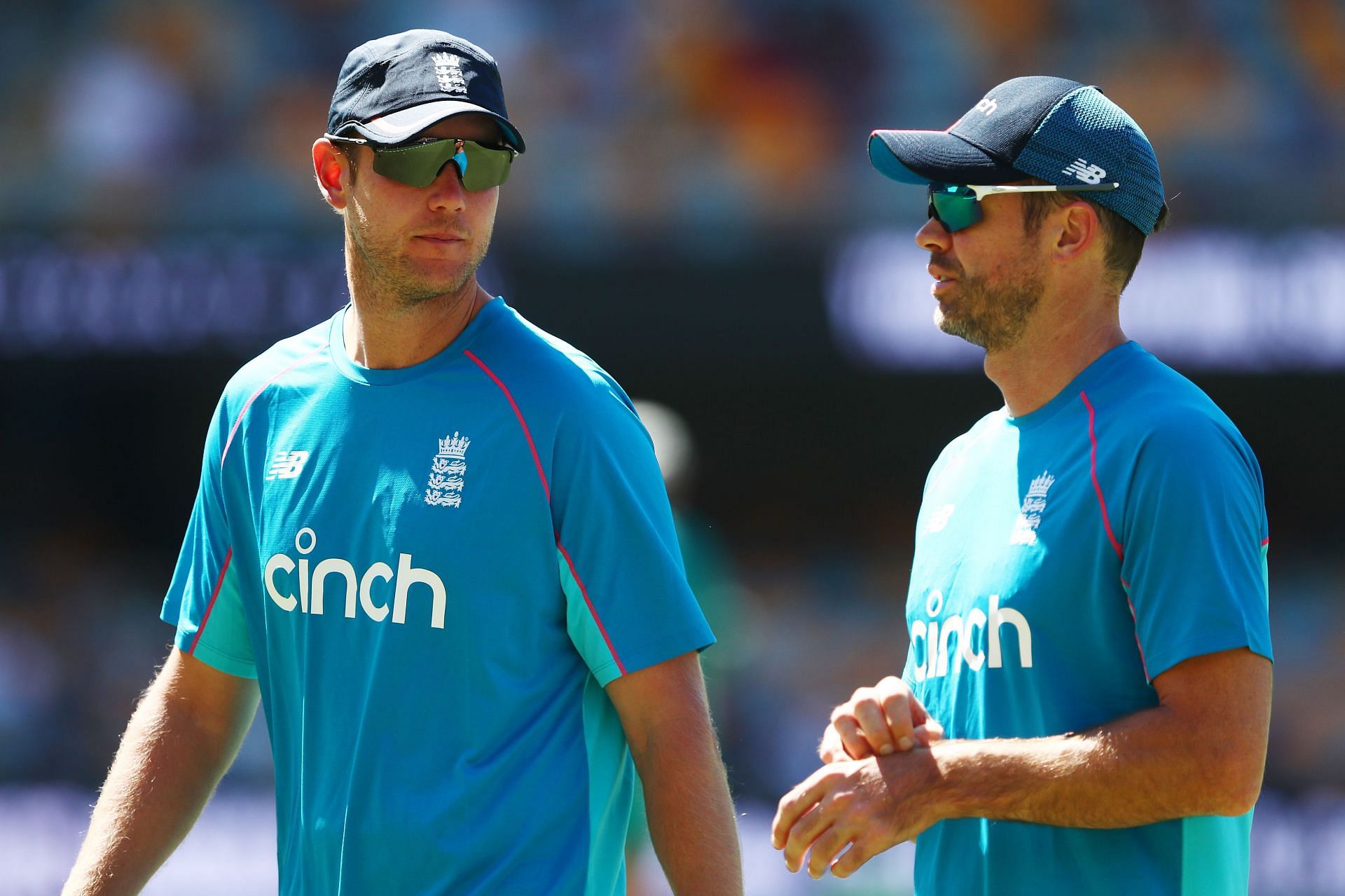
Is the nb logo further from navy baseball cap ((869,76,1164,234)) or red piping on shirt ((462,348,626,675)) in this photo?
red piping on shirt ((462,348,626,675))

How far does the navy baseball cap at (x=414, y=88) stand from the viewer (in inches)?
95.0

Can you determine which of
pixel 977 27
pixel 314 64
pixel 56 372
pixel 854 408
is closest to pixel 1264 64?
pixel 977 27

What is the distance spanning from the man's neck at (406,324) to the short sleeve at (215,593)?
282 mm

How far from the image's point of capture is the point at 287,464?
8.23ft

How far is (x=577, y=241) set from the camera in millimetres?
8664

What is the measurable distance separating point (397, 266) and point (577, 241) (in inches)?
245

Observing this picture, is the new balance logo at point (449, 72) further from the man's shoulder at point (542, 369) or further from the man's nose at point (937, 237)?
the man's nose at point (937, 237)

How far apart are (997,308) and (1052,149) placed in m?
0.25

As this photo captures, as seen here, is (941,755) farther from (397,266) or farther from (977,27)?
(977,27)

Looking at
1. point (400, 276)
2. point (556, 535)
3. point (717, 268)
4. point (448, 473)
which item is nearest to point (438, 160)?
point (400, 276)

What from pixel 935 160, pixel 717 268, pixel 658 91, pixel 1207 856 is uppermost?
pixel 658 91

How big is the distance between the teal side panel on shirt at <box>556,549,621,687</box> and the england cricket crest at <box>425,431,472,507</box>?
17 cm

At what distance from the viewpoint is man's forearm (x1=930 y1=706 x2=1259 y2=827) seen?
84.0 inches

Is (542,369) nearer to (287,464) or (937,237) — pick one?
(287,464)
